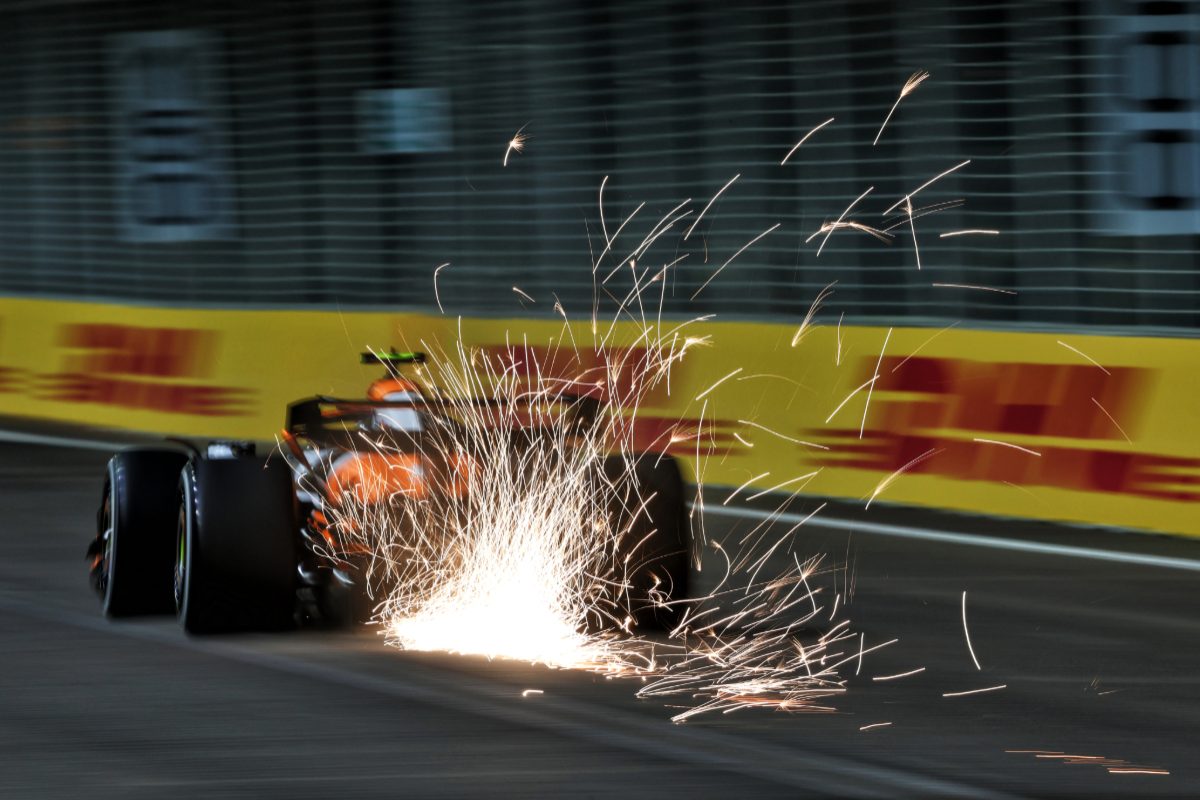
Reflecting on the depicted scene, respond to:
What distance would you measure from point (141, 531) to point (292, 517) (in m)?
0.87

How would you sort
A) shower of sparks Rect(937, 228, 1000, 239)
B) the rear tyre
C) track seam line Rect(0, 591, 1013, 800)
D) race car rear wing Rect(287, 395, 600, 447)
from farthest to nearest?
shower of sparks Rect(937, 228, 1000, 239) → race car rear wing Rect(287, 395, 600, 447) → the rear tyre → track seam line Rect(0, 591, 1013, 800)

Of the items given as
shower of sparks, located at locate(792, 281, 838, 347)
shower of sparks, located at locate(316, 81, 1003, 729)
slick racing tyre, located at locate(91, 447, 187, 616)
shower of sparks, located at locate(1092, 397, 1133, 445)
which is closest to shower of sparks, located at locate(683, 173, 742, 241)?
shower of sparks, located at locate(792, 281, 838, 347)

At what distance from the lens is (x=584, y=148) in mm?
17844

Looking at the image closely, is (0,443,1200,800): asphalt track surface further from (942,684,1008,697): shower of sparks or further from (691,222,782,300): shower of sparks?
(691,222,782,300): shower of sparks

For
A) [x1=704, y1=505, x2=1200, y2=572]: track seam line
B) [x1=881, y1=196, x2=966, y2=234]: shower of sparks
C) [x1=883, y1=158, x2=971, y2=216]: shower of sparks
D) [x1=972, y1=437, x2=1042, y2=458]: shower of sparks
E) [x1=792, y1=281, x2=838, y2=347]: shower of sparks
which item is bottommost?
[x1=704, y1=505, x2=1200, y2=572]: track seam line

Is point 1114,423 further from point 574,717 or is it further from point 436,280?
point 436,280

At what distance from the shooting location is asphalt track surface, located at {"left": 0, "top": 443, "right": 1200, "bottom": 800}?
650 centimetres

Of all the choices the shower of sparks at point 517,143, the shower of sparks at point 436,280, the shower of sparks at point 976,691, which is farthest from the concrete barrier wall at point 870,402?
the shower of sparks at point 976,691

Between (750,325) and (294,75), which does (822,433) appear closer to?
(750,325)

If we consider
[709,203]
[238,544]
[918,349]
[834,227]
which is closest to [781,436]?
[918,349]

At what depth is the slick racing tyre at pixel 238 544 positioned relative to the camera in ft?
28.3

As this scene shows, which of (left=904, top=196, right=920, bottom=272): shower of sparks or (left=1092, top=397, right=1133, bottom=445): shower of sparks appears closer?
(left=1092, top=397, right=1133, bottom=445): shower of sparks

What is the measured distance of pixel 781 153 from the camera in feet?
52.9

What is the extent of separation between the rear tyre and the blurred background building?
179 inches
